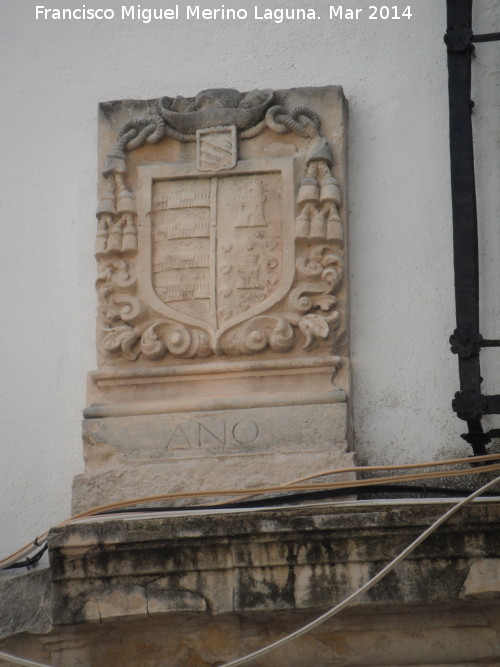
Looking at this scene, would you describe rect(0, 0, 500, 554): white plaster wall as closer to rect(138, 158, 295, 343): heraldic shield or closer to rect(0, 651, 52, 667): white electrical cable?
rect(138, 158, 295, 343): heraldic shield

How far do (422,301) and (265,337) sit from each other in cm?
57

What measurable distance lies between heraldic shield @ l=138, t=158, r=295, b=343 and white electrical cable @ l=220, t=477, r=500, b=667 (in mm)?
1123

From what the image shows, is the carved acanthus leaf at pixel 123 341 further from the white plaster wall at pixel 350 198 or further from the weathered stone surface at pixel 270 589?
the weathered stone surface at pixel 270 589

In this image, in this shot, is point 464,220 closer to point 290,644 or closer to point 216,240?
point 216,240

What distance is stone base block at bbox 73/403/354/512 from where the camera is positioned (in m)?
5.27

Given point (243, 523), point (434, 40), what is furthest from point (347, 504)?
point (434, 40)

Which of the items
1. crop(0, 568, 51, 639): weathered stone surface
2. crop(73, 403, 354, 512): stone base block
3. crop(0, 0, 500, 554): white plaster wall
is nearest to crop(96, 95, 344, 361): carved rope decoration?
crop(0, 0, 500, 554): white plaster wall

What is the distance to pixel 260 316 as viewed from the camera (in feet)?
18.0

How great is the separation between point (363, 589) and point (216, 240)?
5.03 feet

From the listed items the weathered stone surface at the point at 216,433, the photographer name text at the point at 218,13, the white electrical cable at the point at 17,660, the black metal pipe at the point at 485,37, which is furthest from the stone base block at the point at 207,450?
the photographer name text at the point at 218,13

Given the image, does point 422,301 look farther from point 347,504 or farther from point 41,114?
point 41,114

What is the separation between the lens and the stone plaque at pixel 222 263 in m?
5.41

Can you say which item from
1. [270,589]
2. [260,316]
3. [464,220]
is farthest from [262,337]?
[270,589]

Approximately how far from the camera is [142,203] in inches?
224
